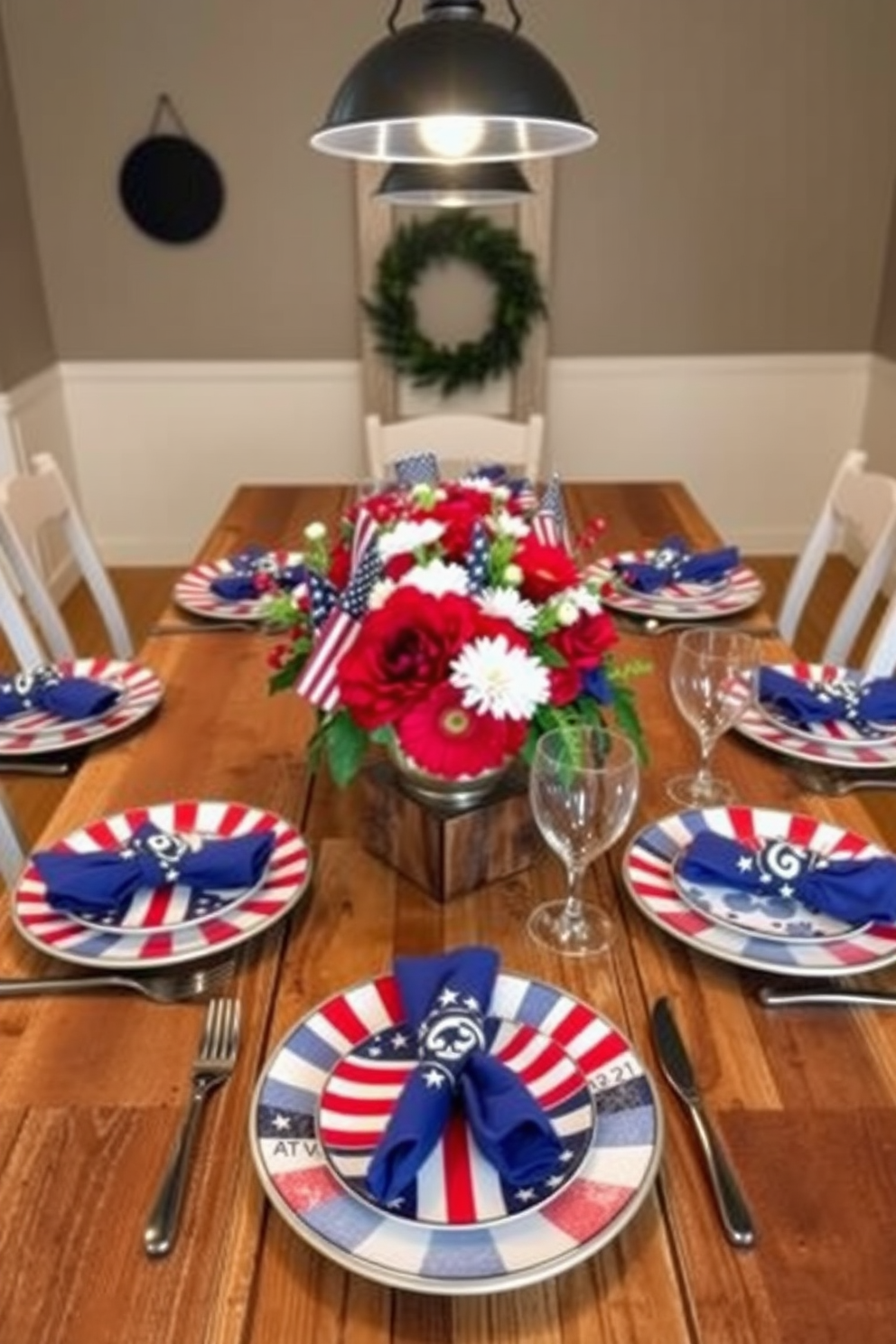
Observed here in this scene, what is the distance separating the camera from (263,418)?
408 cm

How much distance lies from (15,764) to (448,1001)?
2.60 feet

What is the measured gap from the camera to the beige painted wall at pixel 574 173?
3.57 meters

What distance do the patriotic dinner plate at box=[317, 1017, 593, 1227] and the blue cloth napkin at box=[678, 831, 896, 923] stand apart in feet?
0.90

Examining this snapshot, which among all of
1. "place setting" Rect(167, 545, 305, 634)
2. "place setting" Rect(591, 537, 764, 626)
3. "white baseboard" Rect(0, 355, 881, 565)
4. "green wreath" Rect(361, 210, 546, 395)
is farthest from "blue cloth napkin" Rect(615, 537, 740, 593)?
"white baseboard" Rect(0, 355, 881, 565)

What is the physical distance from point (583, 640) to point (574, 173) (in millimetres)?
3245

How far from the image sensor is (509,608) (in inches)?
38.8

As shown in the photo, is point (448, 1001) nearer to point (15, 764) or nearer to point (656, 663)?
point (15, 764)

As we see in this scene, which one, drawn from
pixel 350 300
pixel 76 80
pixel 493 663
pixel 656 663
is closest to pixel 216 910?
pixel 493 663

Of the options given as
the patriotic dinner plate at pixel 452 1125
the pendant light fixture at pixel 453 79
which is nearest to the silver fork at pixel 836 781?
the patriotic dinner plate at pixel 452 1125

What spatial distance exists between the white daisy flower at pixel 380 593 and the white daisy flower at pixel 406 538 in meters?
0.03

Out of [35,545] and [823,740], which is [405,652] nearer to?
[823,740]

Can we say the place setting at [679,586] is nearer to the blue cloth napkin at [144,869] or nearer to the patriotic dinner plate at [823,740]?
the patriotic dinner plate at [823,740]

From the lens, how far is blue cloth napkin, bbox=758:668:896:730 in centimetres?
138

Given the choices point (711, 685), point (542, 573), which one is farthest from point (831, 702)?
point (542, 573)
